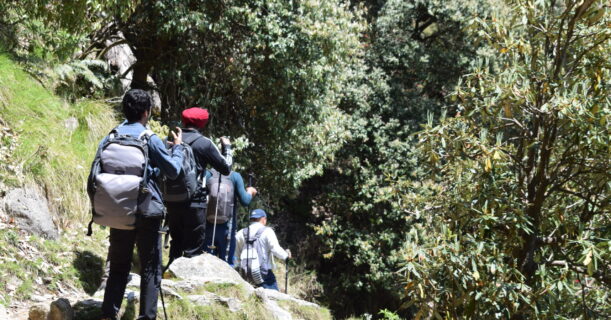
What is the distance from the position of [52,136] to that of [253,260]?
3.29 meters

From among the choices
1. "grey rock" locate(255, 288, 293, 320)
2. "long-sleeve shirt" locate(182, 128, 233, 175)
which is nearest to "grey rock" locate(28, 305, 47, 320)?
"long-sleeve shirt" locate(182, 128, 233, 175)

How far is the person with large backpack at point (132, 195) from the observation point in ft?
16.0

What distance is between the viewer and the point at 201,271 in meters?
7.19

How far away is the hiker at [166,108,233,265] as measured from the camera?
22.3 ft

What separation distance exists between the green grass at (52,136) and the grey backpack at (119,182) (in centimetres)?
362

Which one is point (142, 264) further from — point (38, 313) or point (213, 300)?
Answer: point (213, 300)

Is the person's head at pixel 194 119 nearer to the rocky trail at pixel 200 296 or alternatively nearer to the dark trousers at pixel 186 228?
the dark trousers at pixel 186 228

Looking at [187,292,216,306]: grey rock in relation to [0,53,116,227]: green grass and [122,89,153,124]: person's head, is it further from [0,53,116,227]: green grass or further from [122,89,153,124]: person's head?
[0,53,116,227]: green grass

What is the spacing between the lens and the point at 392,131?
60.8ft

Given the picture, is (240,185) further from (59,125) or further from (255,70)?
(255,70)

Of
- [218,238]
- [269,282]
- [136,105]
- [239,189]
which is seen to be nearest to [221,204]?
[239,189]

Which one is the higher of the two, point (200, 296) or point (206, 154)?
point (206, 154)

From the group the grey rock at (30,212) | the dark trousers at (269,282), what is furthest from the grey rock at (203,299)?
the grey rock at (30,212)

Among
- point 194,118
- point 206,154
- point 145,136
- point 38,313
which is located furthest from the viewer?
Result: point 194,118
